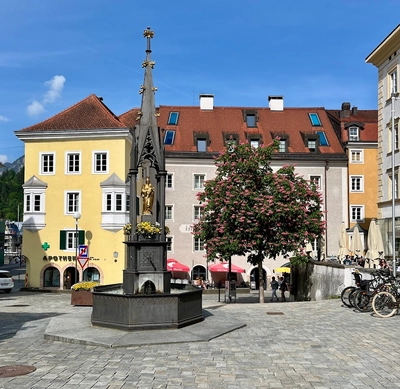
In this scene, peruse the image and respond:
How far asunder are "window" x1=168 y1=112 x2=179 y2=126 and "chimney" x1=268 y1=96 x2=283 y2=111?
913 centimetres

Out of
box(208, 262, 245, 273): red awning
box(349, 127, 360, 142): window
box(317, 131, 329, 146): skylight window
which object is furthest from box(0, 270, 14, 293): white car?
box(349, 127, 360, 142): window

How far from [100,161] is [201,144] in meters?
10.6

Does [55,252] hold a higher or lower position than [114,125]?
lower

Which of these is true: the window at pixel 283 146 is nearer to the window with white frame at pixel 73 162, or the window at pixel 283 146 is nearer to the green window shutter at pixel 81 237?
the window with white frame at pixel 73 162

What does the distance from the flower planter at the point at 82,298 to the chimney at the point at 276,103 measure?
33.3m

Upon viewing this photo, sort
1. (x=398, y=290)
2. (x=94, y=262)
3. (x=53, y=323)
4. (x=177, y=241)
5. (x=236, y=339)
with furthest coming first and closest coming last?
(x=177, y=241) < (x=94, y=262) < (x=398, y=290) < (x=53, y=323) < (x=236, y=339)

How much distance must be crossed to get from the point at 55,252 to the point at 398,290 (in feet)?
96.5

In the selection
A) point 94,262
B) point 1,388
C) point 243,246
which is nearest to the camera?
point 1,388

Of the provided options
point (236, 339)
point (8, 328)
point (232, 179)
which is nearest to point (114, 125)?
point (232, 179)

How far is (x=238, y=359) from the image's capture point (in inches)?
420

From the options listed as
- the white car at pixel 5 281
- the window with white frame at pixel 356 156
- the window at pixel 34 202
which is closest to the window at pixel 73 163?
the window at pixel 34 202

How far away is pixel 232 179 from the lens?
89.8 feet

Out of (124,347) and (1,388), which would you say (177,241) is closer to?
(124,347)

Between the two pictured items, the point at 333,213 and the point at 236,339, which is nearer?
the point at 236,339
